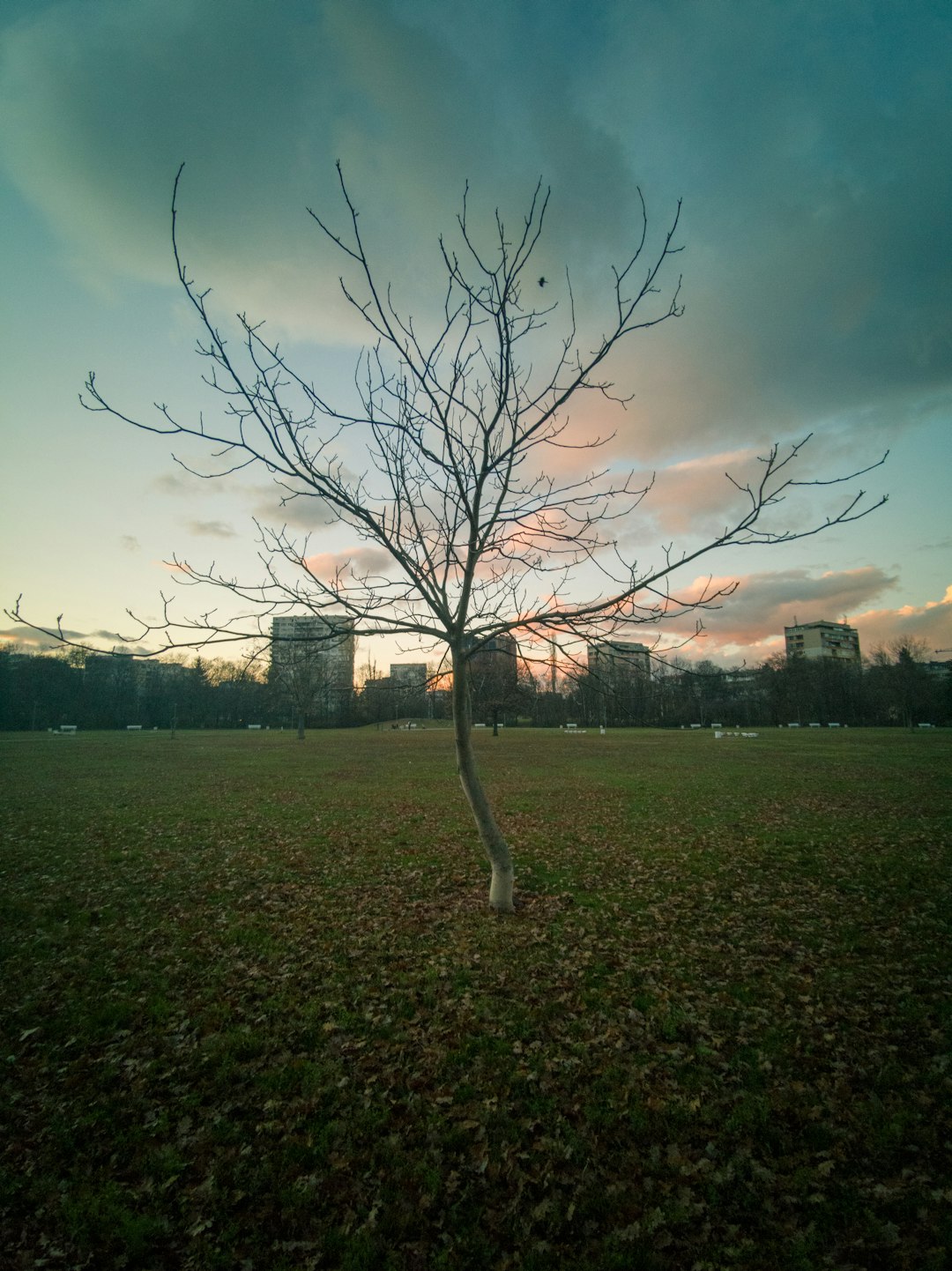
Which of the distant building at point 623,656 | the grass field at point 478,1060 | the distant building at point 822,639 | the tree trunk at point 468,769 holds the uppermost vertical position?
the distant building at point 822,639

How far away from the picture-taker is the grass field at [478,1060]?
3.06 metres

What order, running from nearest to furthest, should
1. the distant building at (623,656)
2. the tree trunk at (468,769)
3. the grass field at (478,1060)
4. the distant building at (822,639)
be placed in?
the grass field at (478,1060) → the distant building at (623,656) → the tree trunk at (468,769) → the distant building at (822,639)

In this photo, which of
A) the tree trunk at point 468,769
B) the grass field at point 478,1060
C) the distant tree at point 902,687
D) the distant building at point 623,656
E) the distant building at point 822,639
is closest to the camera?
the grass field at point 478,1060

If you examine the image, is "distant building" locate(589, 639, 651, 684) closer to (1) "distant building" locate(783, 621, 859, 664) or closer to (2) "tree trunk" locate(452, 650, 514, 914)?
(2) "tree trunk" locate(452, 650, 514, 914)

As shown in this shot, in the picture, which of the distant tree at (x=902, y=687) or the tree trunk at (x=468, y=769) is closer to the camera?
the tree trunk at (x=468, y=769)

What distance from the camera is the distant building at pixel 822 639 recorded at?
12075 cm

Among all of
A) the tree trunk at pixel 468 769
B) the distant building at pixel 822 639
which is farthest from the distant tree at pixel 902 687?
the tree trunk at pixel 468 769

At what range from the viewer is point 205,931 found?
7148 mm

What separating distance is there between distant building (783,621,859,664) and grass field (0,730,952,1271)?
129 m

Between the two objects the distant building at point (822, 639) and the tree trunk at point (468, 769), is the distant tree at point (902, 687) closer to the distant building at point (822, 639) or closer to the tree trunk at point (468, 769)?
the distant building at point (822, 639)

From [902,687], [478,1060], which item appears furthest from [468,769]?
[902,687]

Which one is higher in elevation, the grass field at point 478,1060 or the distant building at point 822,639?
the distant building at point 822,639

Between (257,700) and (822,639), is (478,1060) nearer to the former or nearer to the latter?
(257,700)

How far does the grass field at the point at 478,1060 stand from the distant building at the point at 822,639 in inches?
5069
